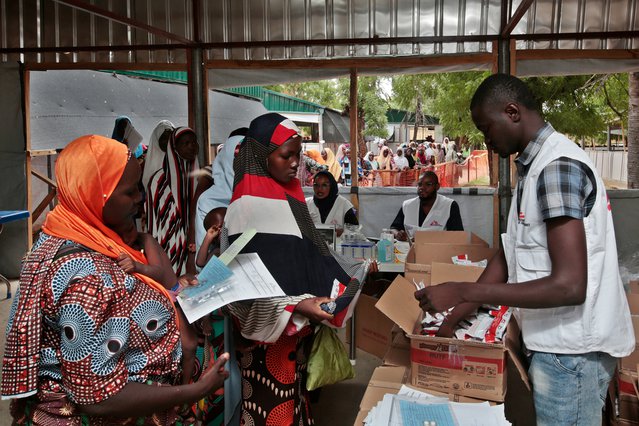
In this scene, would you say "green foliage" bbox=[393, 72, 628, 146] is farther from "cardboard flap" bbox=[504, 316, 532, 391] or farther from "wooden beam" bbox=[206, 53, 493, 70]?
"cardboard flap" bbox=[504, 316, 532, 391]

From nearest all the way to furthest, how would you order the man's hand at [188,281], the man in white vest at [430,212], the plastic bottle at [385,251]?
the man's hand at [188,281], the plastic bottle at [385,251], the man in white vest at [430,212]

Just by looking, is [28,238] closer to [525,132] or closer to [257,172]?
[257,172]

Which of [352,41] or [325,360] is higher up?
[352,41]

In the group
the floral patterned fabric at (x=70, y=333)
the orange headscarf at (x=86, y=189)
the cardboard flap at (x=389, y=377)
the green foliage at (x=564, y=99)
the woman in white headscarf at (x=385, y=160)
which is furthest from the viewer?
the woman in white headscarf at (x=385, y=160)

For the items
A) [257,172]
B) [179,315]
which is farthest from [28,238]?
[179,315]

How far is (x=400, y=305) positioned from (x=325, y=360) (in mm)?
440

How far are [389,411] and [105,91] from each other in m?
8.20

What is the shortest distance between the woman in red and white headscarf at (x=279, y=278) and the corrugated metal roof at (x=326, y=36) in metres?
3.50

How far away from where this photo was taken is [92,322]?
143 centimetres

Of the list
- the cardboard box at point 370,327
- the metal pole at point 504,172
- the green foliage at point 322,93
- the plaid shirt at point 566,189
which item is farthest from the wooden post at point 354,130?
the green foliage at point 322,93

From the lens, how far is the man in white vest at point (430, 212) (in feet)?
17.5

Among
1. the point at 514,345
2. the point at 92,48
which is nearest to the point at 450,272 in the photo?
the point at 514,345

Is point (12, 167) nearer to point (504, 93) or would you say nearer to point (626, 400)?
point (504, 93)

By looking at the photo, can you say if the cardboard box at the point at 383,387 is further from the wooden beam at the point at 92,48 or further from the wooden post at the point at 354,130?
the wooden beam at the point at 92,48
